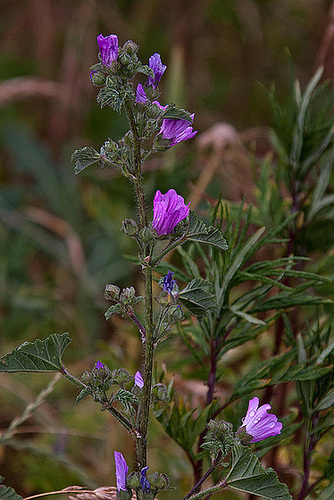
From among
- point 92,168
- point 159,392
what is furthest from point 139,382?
point 92,168

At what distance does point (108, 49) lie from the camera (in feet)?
1.12

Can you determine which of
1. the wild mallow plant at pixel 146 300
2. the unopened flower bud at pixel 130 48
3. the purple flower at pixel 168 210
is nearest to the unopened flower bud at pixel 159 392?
the wild mallow plant at pixel 146 300

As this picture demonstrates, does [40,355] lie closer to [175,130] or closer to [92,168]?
[175,130]

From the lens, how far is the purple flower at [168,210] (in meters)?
0.35

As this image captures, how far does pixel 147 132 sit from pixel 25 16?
5.83 ft

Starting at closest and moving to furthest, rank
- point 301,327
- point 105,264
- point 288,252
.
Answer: point 288,252 → point 301,327 → point 105,264

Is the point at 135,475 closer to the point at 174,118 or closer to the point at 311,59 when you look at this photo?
the point at 174,118

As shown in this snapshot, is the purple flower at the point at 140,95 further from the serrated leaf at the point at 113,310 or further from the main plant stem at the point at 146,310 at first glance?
the serrated leaf at the point at 113,310

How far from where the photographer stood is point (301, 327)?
753 mm

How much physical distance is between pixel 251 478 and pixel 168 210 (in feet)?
0.54

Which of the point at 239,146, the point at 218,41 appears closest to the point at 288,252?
the point at 239,146

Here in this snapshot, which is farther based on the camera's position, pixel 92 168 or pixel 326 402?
pixel 92 168

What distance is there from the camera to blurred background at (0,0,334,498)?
986 mm

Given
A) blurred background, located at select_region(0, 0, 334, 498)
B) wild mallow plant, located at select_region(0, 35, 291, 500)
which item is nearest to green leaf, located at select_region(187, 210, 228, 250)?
wild mallow plant, located at select_region(0, 35, 291, 500)
